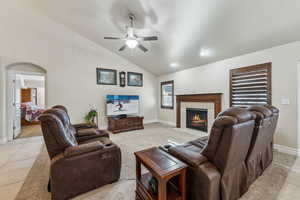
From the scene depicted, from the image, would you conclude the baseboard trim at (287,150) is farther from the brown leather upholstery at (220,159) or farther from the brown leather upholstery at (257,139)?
the brown leather upholstery at (220,159)

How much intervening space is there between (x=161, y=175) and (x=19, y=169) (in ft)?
9.12

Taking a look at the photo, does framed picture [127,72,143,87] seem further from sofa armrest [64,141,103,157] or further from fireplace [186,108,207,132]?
sofa armrest [64,141,103,157]

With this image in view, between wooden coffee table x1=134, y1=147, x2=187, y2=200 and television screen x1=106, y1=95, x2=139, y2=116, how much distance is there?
12.0 ft

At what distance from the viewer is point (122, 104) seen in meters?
5.15

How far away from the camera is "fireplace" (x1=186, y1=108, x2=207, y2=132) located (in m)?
4.39

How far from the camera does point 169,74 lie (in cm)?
587

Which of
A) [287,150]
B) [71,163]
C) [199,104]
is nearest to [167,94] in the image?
[199,104]

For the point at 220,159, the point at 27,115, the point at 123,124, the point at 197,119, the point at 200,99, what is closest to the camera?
the point at 220,159

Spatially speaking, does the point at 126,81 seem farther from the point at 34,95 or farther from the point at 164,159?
the point at 34,95

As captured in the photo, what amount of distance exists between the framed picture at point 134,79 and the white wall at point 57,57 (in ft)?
1.25

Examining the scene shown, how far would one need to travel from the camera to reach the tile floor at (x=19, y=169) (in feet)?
5.44

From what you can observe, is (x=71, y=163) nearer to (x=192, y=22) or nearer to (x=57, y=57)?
(x=192, y=22)

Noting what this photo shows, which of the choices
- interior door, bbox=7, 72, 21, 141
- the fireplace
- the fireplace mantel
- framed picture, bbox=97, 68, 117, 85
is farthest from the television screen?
interior door, bbox=7, 72, 21, 141

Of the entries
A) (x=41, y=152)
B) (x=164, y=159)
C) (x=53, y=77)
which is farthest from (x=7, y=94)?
(x=164, y=159)
